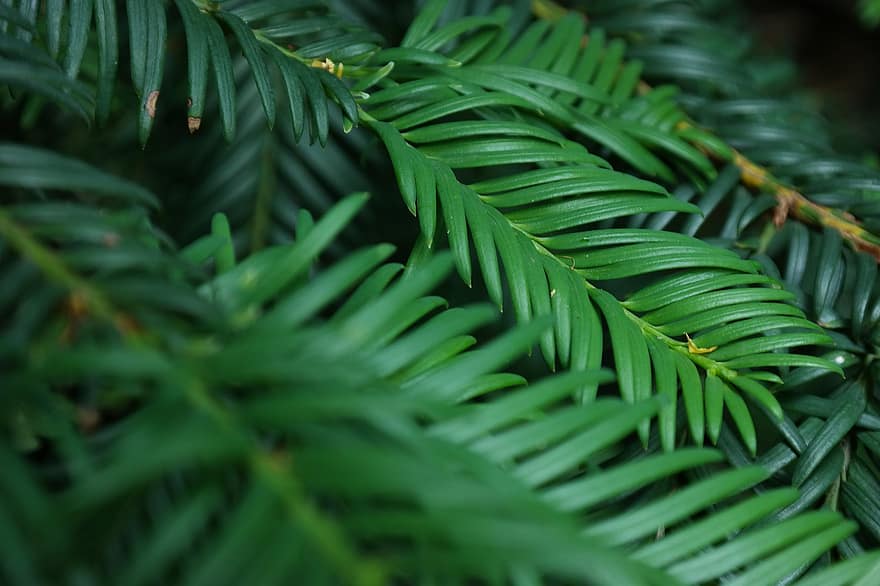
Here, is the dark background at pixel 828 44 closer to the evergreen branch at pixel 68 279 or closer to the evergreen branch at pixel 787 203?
the evergreen branch at pixel 787 203

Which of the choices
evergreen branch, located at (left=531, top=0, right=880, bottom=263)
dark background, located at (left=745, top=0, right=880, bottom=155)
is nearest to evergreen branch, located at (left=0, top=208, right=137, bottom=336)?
evergreen branch, located at (left=531, top=0, right=880, bottom=263)

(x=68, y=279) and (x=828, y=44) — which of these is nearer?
(x=68, y=279)

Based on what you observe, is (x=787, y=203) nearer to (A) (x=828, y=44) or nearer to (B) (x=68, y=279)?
(B) (x=68, y=279)

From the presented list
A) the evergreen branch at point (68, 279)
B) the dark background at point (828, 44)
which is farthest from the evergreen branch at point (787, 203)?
the dark background at point (828, 44)

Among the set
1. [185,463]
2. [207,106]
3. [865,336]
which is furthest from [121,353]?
[207,106]

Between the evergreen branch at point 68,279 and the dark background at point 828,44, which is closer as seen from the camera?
the evergreen branch at point 68,279

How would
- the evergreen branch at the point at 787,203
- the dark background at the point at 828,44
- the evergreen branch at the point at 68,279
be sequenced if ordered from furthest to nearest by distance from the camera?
the dark background at the point at 828,44 → the evergreen branch at the point at 787,203 → the evergreen branch at the point at 68,279

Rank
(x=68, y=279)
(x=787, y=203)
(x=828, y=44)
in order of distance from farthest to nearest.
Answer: (x=828, y=44), (x=787, y=203), (x=68, y=279)

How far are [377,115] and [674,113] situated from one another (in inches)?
11.5

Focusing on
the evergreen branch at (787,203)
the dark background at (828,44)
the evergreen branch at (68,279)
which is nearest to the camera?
the evergreen branch at (68,279)

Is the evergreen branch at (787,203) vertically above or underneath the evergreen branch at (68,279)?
underneath

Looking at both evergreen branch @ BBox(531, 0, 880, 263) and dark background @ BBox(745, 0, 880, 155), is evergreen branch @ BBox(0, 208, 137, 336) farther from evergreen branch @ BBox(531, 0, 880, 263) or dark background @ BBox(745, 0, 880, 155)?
dark background @ BBox(745, 0, 880, 155)

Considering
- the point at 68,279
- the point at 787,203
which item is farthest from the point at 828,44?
the point at 68,279

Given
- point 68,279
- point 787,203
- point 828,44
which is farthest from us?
point 828,44
